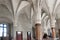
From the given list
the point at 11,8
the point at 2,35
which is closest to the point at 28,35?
the point at 2,35

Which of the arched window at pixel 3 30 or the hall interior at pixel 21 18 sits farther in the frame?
the arched window at pixel 3 30

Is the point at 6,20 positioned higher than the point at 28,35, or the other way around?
the point at 6,20

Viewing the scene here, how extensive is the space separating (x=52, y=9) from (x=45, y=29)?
782cm

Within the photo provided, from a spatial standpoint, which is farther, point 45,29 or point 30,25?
point 45,29

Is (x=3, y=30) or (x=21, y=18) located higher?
(x=21, y=18)

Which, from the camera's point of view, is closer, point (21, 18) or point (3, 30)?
point (3, 30)

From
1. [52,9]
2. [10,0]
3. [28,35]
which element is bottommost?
[28,35]

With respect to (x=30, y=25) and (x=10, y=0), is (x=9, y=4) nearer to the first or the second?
(x=10, y=0)

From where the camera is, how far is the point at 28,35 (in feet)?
61.2

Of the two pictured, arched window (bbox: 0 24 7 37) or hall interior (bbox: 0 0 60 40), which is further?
arched window (bbox: 0 24 7 37)

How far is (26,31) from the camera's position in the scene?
60.4ft

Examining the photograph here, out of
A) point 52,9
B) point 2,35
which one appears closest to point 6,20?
point 2,35

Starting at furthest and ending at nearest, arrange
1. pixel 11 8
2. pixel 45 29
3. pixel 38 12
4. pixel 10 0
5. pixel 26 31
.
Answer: pixel 45 29 < pixel 26 31 < pixel 11 8 < pixel 10 0 < pixel 38 12

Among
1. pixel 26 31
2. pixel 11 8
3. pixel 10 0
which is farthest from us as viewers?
pixel 26 31
